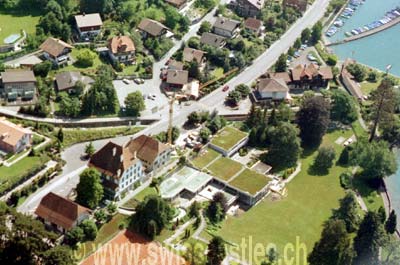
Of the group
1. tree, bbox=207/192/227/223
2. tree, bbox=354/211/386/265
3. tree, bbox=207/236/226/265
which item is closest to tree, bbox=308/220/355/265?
tree, bbox=354/211/386/265

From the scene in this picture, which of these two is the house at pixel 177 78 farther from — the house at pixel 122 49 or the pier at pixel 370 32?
the pier at pixel 370 32

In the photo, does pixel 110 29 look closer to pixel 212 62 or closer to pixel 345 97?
pixel 212 62

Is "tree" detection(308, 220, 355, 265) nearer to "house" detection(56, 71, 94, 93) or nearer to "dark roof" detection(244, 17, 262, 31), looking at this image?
"house" detection(56, 71, 94, 93)

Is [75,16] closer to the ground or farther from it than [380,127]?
farther from it

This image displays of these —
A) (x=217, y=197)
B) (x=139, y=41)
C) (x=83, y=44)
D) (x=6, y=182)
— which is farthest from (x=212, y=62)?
(x=6, y=182)

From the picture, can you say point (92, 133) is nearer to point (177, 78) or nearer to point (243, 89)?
point (177, 78)

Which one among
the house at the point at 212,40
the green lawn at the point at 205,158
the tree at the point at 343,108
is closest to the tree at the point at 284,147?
the green lawn at the point at 205,158
